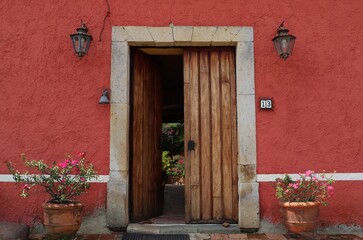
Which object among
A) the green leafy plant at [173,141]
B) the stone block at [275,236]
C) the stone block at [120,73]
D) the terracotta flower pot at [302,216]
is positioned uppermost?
the stone block at [120,73]

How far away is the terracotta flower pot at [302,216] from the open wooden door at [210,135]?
80 cm

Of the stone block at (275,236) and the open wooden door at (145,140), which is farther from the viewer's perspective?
the open wooden door at (145,140)

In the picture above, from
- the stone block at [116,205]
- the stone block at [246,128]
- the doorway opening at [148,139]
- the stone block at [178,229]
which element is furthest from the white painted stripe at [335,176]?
the stone block at [116,205]

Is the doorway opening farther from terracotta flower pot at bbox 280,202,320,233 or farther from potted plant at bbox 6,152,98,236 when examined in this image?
terracotta flower pot at bbox 280,202,320,233

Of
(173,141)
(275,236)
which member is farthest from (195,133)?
(173,141)

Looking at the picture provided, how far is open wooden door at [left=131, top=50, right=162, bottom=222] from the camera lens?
14.6 feet

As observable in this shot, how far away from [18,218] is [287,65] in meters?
3.92

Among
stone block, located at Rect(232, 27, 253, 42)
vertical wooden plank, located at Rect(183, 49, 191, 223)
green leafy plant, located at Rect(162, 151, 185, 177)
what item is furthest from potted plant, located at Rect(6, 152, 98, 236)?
green leafy plant, located at Rect(162, 151, 185, 177)

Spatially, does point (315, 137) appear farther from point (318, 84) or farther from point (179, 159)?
point (179, 159)

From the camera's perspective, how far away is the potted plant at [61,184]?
141 inches

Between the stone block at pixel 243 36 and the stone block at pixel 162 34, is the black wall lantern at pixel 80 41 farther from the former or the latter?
the stone block at pixel 243 36

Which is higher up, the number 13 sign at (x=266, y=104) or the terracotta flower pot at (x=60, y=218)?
the number 13 sign at (x=266, y=104)

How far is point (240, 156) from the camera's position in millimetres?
4211

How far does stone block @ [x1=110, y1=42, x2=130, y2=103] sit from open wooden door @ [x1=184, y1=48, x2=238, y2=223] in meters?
0.80
